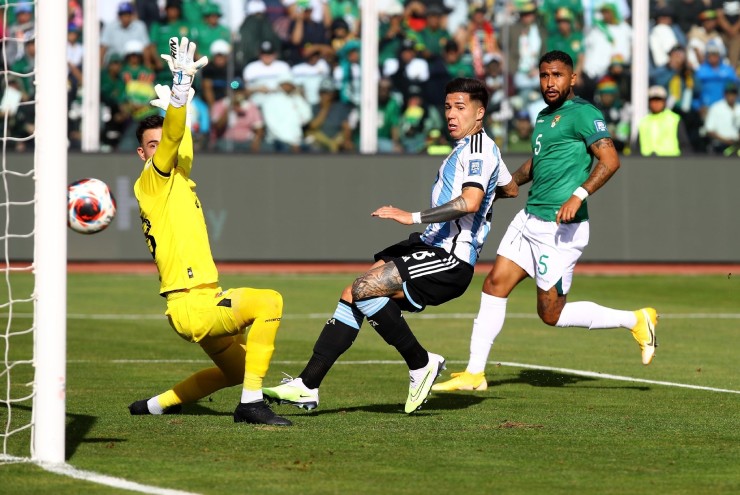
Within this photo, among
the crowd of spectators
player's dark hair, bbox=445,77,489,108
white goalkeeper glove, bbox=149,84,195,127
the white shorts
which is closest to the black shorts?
player's dark hair, bbox=445,77,489,108

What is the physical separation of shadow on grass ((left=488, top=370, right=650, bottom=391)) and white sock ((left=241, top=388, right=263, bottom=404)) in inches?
112

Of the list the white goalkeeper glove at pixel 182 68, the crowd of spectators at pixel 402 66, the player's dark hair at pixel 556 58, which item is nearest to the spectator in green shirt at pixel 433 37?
the crowd of spectators at pixel 402 66

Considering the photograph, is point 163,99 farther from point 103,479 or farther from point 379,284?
point 103,479

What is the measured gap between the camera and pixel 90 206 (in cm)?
A: 924

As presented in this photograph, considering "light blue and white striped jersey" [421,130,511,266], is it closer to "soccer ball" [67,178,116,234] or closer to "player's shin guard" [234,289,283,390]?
"player's shin guard" [234,289,283,390]

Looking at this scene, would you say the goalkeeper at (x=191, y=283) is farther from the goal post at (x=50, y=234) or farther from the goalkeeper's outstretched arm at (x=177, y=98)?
the goal post at (x=50, y=234)

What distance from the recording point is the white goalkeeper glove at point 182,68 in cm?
736

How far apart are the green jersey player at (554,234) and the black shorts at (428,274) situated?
1.71 meters

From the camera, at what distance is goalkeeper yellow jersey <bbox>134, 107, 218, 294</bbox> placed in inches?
313

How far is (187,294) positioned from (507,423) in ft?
6.49

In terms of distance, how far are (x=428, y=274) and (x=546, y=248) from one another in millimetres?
2037

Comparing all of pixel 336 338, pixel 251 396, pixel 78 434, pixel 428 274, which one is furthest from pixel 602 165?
pixel 78 434

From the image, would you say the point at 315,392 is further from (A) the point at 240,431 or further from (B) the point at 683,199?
(B) the point at 683,199

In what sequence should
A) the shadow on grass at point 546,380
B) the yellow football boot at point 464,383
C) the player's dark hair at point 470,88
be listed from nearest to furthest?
the player's dark hair at point 470,88
the yellow football boot at point 464,383
the shadow on grass at point 546,380
